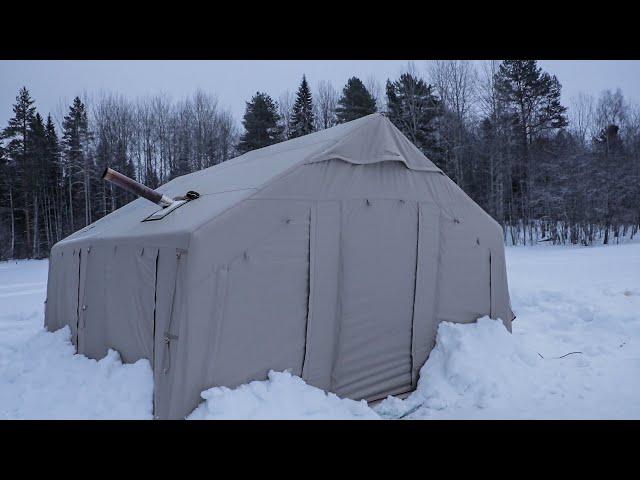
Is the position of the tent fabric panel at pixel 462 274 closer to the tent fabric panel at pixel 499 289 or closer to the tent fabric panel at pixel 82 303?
the tent fabric panel at pixel 499 289

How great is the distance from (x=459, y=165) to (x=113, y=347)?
2286 centimetres

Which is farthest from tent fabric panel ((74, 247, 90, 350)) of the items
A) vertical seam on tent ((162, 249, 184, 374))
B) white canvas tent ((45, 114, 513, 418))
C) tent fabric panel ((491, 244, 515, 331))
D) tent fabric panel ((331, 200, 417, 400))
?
tent fabric panel ((491, 244, 515, 331))

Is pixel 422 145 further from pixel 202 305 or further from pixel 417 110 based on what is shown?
pixel 202 305

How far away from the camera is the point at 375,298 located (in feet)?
14.3

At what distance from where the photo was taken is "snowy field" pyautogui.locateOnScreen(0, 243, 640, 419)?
3.42 meters

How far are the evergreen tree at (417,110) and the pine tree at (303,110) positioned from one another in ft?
22.7

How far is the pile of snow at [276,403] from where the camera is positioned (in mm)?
3094

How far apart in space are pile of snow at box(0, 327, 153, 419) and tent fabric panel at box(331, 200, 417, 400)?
1.88 m

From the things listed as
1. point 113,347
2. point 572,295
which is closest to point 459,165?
point 572,295

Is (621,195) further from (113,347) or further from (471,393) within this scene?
(113,347)

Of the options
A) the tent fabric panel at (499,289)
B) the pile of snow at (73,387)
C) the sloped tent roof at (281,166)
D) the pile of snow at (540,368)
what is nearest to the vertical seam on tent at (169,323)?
the sloped tent roof at (281,166)

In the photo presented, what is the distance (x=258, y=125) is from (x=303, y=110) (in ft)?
14.1

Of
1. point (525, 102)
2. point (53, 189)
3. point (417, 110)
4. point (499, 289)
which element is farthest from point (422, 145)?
point (53, 189)

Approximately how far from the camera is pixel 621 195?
68.9 feet
